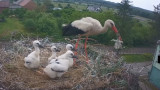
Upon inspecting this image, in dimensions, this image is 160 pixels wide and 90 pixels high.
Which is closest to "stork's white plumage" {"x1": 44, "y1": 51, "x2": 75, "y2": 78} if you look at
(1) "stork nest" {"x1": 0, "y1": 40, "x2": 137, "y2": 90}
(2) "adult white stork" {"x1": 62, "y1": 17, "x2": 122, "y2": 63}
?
(1) "stork nest" {"x1": 0, "y1": 40, "x2": 137, "y2": 90}

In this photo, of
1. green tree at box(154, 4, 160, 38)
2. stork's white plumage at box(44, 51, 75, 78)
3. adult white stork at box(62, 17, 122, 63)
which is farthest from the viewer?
green tree at box(154, 4, 160, 38)

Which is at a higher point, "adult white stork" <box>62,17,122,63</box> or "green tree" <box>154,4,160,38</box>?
"adult white stork" <box>62,17,122,63</box>

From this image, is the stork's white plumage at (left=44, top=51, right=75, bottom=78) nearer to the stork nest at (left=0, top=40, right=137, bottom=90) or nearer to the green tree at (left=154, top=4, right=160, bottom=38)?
the stork nest at (left=0, top=40, right=137, bottom=90)

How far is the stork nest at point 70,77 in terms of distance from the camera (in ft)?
11.8

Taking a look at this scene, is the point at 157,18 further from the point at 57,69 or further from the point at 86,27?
the point at 57,69

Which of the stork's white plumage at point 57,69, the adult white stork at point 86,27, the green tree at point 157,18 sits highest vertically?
A: the adult white stork at point 86,27

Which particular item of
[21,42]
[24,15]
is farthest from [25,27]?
[21,42]

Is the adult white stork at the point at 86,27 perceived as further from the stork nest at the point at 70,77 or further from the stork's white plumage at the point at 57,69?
the stork's white plumage at the point at 57,69

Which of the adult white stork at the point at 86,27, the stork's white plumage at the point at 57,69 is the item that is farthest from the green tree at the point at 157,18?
the stork's white plumage at the point at 57,69

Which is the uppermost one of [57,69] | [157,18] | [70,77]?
[57,69]

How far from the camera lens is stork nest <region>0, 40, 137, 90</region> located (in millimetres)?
3586

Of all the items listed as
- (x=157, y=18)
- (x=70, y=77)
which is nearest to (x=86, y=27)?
(x=70, y=77)

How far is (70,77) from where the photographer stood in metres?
4.09

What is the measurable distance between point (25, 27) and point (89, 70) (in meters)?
13.8
